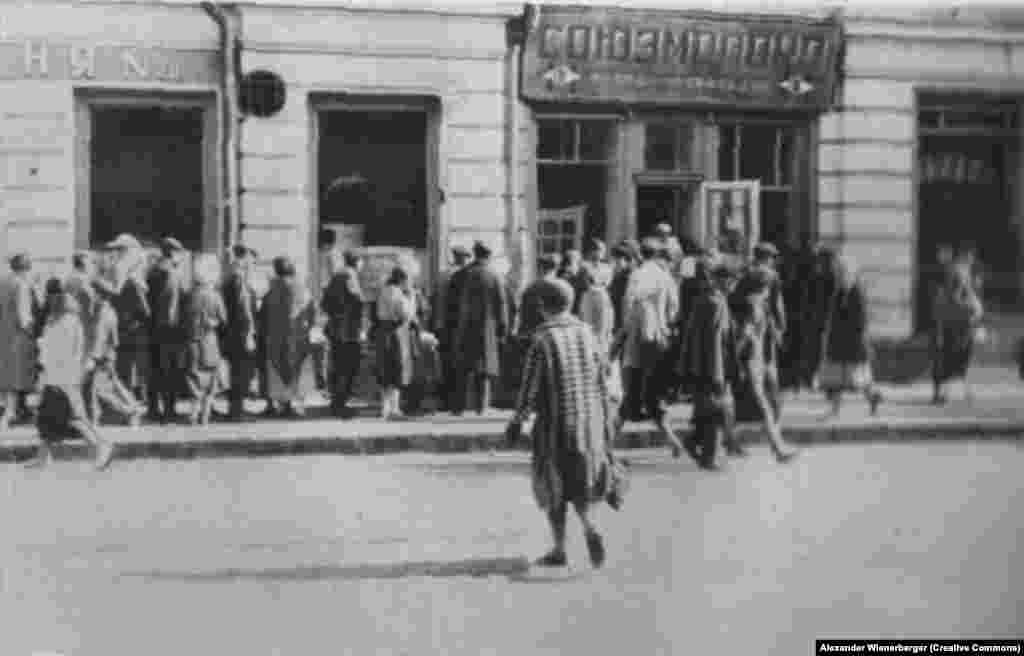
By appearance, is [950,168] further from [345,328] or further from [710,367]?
[345,328]

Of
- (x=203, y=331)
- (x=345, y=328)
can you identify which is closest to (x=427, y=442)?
(x=345, y=328)

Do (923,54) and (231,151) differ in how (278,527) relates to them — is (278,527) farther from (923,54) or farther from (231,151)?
(923,54)

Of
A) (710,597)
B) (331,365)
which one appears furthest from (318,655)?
(331,365)

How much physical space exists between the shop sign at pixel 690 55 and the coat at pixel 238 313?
1587mm

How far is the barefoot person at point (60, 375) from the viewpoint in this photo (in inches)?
289

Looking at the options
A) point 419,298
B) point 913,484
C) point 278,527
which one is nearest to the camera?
point 278,527

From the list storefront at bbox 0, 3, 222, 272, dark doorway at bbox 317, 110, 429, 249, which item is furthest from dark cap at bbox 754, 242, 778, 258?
storefront at bbox 0, 3, 222, 272

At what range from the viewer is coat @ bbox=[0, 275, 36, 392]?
7059 mm

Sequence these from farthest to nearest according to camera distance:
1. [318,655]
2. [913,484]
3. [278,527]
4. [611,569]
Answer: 1. [913,484]
2. [278,527]
3. [611,569]
4. [318,655]

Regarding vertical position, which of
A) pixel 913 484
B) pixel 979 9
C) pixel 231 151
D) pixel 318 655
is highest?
pixel 979 9

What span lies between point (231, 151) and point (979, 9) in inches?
130

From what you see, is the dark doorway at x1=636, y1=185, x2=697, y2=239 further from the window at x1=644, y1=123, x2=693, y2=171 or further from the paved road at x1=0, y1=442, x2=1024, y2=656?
the paved road at x1=0, y1=442, x2=1024, y2=656

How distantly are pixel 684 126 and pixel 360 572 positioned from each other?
2562mm

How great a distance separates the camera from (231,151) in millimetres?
7656
